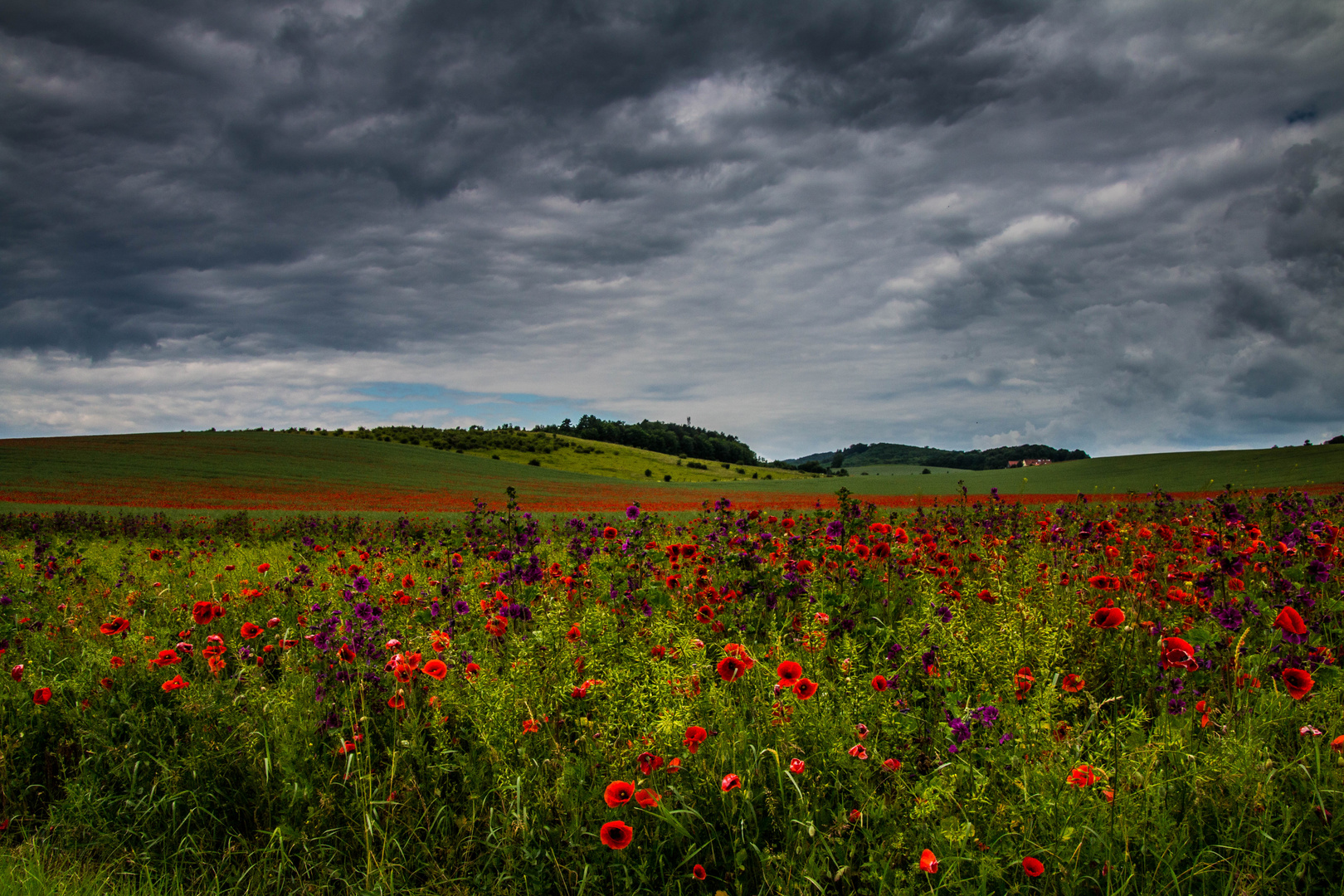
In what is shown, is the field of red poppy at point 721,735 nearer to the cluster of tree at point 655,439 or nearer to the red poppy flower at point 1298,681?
the red poppy flower at point 1298,681

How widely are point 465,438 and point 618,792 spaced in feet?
308

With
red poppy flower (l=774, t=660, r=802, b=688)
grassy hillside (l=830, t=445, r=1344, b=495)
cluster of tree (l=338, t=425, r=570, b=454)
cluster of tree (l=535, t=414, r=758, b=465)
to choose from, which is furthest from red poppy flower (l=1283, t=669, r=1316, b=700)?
Result: cluster of tree (l=535, t=414, r=758, b=465)

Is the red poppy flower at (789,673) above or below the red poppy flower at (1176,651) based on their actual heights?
below

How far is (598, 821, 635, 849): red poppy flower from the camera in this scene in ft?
6.74

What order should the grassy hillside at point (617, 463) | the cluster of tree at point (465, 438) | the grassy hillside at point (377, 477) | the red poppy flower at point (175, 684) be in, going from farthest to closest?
the cluster of tree at point (465, 438) → the grassy hillside at point (617, 463) → the grassy hillside at point (377, 477) → the red poppy flower at point (175, 684)

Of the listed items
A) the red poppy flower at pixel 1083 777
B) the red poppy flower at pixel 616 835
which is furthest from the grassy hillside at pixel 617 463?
the red poppy flower at pixel 616 835

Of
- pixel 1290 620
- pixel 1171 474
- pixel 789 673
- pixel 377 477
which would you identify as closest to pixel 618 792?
pixel 789 673

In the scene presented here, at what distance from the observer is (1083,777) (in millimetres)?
2289

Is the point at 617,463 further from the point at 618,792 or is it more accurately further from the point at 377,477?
the point at 618,792

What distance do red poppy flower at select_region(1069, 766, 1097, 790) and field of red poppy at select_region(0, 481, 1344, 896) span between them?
13 mm

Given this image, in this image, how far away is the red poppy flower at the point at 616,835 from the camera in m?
2.05

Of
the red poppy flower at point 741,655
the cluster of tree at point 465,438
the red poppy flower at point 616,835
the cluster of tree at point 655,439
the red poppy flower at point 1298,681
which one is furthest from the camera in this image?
the cluster of tree at point 655,439

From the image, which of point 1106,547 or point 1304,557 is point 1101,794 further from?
point 1304,557

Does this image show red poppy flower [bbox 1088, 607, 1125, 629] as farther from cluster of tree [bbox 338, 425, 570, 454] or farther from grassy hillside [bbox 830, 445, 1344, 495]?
cluster of tree [bbox 338, 425, 570, 454]
